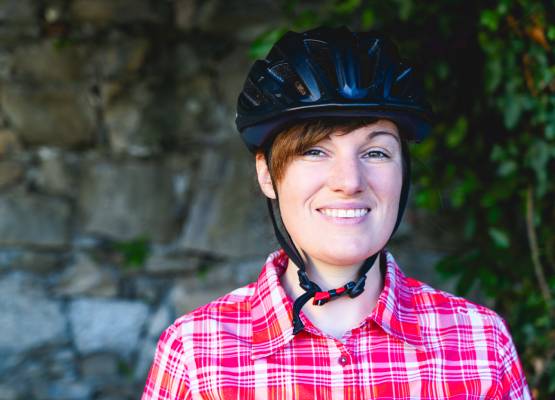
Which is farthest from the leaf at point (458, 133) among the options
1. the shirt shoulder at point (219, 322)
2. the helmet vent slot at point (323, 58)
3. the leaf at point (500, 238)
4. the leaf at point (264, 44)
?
the shirt shoulder at point (219, 322)

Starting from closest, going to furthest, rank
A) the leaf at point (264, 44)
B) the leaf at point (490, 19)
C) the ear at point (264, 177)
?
1. the ear at point (264, 177)
2. the leaf at point (490, 19)
3. the leaf at point (264, 44)

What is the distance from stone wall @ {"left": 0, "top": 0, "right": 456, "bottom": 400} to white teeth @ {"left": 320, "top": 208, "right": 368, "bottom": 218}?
2195 mm

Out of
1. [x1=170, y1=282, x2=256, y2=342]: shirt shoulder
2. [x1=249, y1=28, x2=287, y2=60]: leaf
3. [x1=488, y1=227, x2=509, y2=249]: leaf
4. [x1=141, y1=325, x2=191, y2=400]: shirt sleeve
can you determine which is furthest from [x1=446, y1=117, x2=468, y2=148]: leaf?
[x1=141, y1=325, x2=191, y2=400]: shirt sleeve

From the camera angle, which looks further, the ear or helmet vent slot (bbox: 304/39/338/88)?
the ear

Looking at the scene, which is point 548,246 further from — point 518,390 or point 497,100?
point 518,390

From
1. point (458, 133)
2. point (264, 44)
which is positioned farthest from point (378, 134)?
point (458, 133)

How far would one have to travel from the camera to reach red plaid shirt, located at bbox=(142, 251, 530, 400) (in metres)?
1.71

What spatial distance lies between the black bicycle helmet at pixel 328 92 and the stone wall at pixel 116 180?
81.1 inches

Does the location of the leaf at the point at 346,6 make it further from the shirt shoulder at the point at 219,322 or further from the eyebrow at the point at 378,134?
the shirt shoulder at the point at 219,322

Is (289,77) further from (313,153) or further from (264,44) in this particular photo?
(264,44)

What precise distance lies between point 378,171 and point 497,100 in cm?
125

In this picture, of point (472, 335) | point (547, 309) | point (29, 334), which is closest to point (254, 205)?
point (29, 334)

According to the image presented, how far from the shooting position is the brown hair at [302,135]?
1721 millimetres

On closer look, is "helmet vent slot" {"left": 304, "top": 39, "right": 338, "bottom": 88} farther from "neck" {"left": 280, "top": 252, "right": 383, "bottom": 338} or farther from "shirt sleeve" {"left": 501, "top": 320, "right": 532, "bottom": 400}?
"shirt sleeve" {"left": 501, "top": 320, "right": 532, "bottom": 400}
